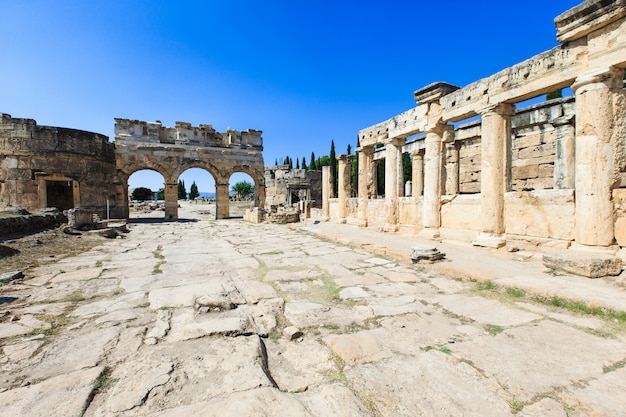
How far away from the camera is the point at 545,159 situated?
10.6 m

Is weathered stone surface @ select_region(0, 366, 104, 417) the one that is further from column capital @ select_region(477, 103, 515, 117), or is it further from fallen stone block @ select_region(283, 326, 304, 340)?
column capital @ select_region(477, 103, 515, 117)

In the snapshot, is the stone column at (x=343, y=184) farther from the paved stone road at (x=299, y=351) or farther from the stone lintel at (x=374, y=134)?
the paved stone road at (x=299, y=351)

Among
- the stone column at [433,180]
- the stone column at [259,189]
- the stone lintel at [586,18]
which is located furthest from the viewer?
the stone column at [259,189]

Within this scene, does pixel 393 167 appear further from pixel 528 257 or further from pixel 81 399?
pixel 81 399

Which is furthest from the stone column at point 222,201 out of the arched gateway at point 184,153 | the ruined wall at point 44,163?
the ruined wall at point 44,163

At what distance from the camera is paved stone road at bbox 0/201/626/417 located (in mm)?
1525

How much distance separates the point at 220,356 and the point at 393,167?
7.97 meters

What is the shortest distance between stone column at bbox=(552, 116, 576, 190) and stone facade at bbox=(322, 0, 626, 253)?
0.03 m

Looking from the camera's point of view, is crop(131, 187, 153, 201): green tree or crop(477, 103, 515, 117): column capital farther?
crop(131, 187, 153, 201): green tree

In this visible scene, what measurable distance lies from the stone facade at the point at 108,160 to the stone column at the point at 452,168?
501 inches

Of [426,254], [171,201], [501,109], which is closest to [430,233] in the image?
[426,254]

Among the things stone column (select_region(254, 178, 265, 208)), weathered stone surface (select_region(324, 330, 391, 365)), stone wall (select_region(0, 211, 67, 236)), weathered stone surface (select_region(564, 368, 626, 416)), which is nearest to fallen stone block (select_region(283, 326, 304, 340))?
weathered stone surface (select_region(324, 330, 391, 365))

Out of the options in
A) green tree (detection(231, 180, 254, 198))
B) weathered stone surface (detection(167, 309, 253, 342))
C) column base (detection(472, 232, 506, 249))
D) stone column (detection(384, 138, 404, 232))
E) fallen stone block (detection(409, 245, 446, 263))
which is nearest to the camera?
weathered stone surface (detection(167, 309, 253, 342))

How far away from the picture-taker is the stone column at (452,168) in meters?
12.2
